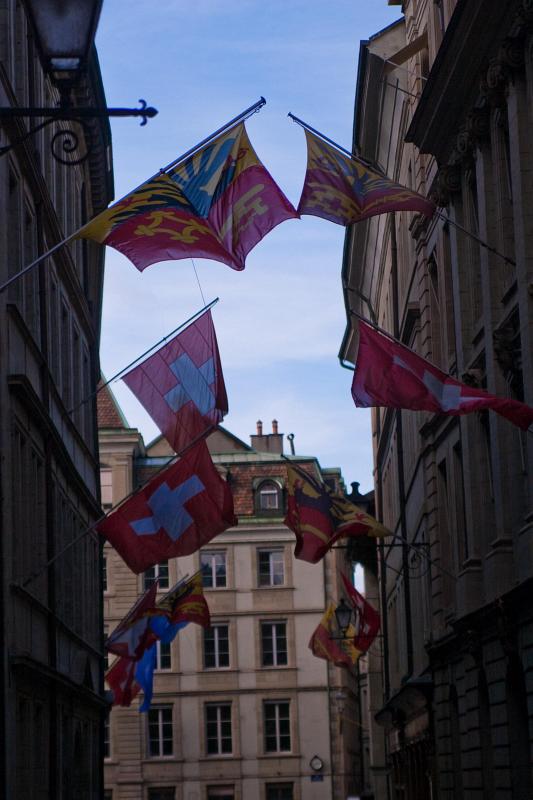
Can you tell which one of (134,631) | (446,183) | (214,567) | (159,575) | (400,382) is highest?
(446,183)

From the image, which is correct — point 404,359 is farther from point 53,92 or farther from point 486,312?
point 53,92

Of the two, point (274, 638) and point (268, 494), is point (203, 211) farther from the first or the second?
point (268, 494)

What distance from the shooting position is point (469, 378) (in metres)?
27.1

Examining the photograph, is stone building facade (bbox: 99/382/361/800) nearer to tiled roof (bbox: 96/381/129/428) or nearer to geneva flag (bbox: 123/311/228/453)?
tiled roof (bbox: 96/381/129/428)

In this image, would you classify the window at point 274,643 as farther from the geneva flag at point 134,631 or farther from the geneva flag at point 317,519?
the geneva flag at point 317,519

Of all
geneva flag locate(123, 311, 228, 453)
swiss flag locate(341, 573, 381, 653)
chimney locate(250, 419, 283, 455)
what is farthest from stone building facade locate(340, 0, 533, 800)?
chimney locate(250, 419, 283, 455)

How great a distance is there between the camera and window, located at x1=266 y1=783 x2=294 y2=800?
7194 cm

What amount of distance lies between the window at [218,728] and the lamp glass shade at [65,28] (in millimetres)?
64225

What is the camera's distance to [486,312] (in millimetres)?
26031

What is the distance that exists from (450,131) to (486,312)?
464 cm

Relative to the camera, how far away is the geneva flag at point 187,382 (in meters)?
22.4

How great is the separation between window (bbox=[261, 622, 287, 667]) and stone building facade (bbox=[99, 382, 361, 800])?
5 centimetres

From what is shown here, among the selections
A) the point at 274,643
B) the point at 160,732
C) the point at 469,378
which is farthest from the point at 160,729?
the point at 469,378

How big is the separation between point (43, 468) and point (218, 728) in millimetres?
45151
